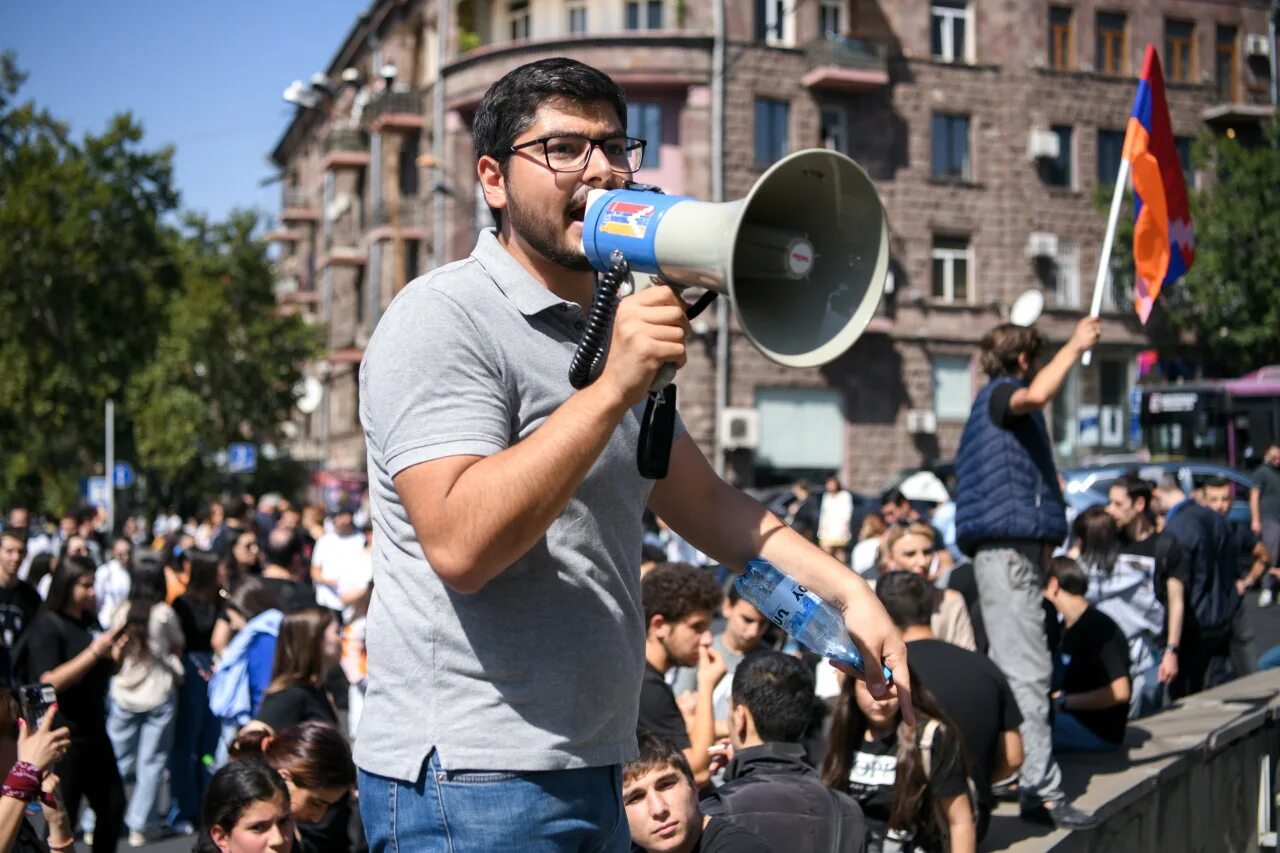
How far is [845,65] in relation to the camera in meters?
31.1

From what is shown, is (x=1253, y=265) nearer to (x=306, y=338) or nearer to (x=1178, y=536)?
(x=306, y=338)

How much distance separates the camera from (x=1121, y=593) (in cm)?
880

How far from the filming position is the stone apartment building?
30719 millimetres

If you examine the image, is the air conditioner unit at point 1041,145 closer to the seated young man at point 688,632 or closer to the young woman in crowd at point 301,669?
the seated young man at point 688,632

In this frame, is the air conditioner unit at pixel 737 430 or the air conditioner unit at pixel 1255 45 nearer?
the air conditioner unit at pixel 737 430

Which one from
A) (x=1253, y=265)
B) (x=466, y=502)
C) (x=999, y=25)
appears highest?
(x=999, y=25)

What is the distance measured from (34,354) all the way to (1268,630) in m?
32.3

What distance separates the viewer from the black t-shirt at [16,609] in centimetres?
837

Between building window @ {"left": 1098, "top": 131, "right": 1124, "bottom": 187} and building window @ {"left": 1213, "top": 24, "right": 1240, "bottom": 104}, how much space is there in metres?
3.32

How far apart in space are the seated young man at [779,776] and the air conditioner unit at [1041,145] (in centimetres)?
2998

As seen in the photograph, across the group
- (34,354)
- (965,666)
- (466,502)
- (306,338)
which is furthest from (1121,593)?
(34,354)

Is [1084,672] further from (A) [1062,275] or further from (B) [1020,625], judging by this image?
(A) [1062,275]

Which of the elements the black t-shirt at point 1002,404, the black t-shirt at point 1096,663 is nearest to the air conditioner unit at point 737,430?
the black t-shirt at point 1096,663

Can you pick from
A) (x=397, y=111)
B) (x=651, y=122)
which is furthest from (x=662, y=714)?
(x=397, y=111)
